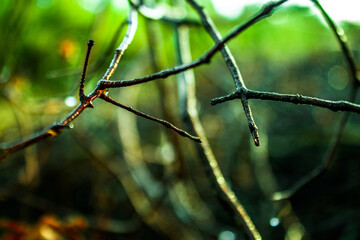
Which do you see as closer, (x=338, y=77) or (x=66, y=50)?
(x=66, y=50)

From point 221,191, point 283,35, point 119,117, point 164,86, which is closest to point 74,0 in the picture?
point 119,117

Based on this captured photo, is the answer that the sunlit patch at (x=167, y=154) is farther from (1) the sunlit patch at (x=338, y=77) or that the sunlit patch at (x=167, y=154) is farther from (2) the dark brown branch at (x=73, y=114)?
(1) the sunlit patch at (x=338, y=77)

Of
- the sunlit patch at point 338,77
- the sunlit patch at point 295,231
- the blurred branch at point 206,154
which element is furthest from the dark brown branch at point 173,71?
the sunlit patch at point 338,77

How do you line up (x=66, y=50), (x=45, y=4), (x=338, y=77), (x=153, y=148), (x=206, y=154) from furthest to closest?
(x=338, y=77) < (x=45, y=4) < (x=153, y=148) < (x=66, y=50) < (x=206, y=154)

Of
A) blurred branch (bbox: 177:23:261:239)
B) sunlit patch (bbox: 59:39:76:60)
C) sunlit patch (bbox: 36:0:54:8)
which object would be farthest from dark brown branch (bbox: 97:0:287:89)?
sunlit patch (bbox: 36:0:54:8)

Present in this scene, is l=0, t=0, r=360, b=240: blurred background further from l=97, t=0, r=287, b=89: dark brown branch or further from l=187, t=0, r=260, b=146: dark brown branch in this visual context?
l=97, t=0, r=287, b=89: dark brown branch

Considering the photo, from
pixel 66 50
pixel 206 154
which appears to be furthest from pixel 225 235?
pixel 66 50

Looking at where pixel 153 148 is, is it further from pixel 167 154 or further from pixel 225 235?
pixel 225 235
